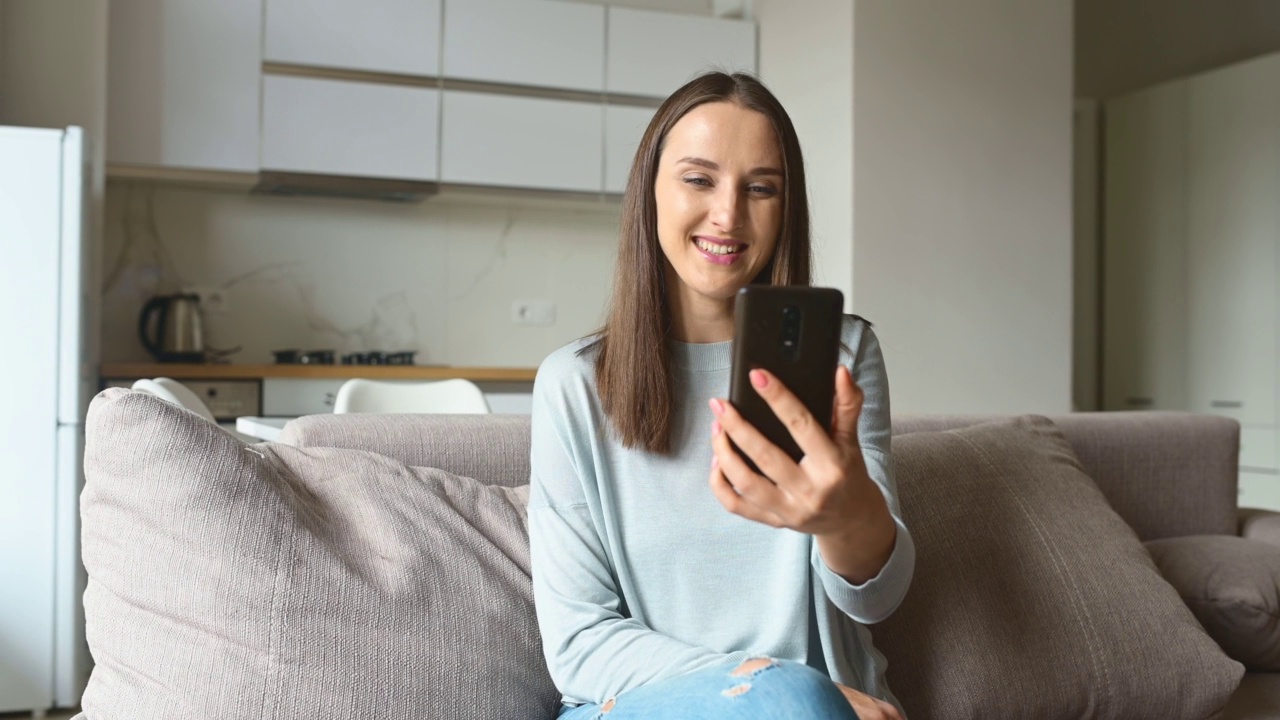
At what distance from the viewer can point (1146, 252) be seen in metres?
5.51

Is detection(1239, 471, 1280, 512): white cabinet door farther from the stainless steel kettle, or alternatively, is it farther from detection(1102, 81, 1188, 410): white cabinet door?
the stainless steel kettle

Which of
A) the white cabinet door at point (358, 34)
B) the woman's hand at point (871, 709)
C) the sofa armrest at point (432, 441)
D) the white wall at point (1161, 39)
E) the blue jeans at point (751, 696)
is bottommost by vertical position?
the woman's hand at point (871, 709)

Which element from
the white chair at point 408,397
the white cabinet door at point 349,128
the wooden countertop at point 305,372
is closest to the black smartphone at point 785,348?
the white chair at point 408,397

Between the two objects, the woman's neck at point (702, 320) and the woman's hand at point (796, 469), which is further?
the woman's neck at point (702, 320)

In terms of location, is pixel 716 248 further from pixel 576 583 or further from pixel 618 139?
pixel 618 139

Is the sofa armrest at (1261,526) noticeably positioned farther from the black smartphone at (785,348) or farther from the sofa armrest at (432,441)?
the black smartphone at (785,348)

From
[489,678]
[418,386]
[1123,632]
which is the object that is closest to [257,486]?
[489,678]

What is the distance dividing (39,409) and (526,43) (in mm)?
2198

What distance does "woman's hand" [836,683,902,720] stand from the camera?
1.13 metres

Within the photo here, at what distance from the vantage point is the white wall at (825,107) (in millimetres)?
4168

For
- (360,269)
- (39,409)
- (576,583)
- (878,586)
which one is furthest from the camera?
(360,269)

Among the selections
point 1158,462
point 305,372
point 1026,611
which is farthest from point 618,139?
point 1026,611

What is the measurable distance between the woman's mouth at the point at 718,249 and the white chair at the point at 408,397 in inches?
70.4


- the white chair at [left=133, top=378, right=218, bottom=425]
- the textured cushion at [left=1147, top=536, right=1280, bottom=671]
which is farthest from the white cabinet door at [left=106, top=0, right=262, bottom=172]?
the textured cushion at [left=1147, top=536, right=1280, bottom=671]
